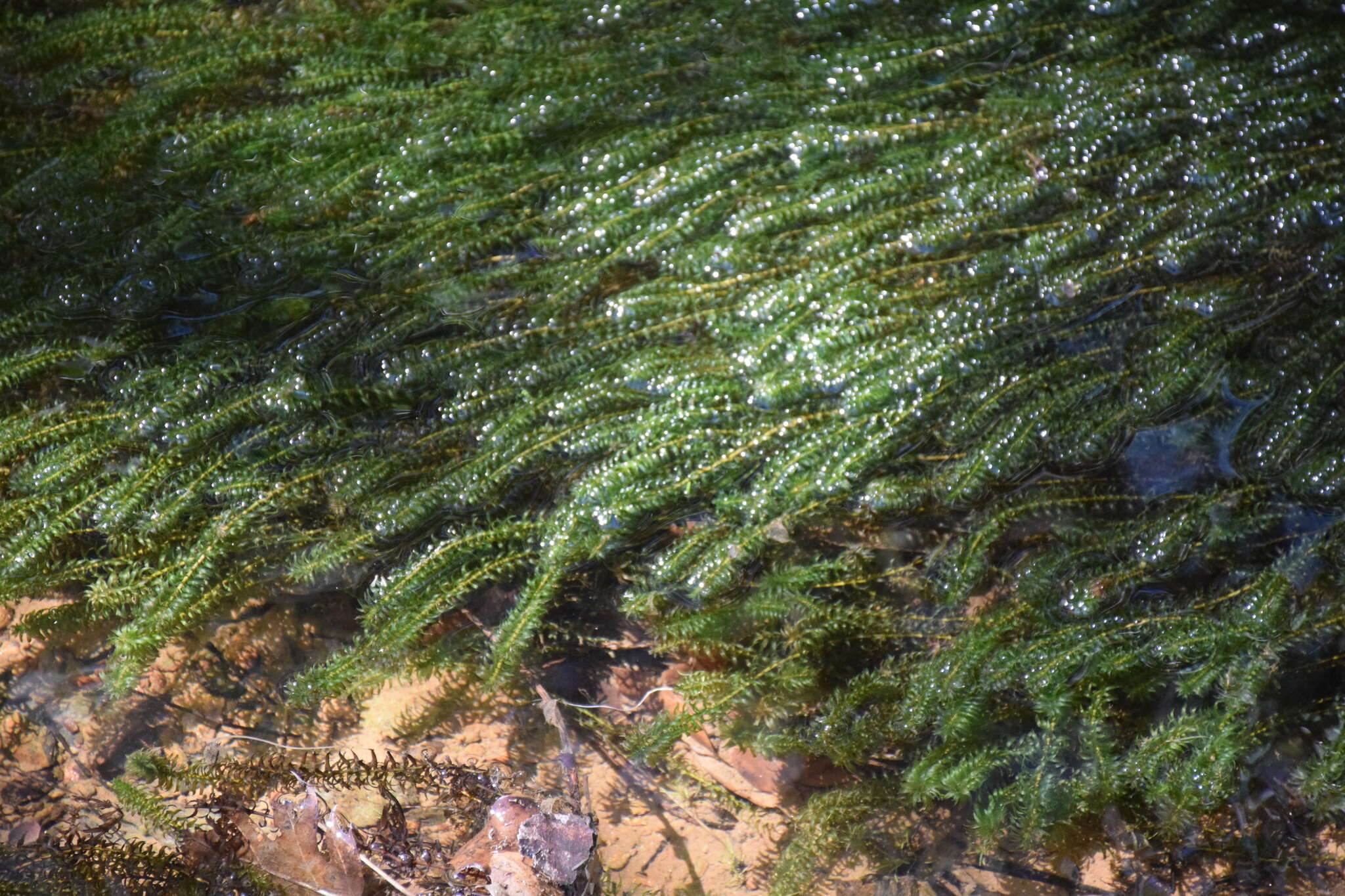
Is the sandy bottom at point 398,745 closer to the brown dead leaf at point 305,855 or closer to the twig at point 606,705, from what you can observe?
the twig at point 606,705

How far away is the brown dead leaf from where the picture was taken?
2527 millimetres

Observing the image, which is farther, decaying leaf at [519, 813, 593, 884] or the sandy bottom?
the sandy bottom

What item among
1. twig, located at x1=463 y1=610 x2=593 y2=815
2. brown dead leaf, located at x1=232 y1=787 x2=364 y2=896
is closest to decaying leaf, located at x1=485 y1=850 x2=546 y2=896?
twig, located at x1=463 y1=610 x2=593 y2=815

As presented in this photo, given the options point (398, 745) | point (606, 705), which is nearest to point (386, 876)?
point (398, 745)

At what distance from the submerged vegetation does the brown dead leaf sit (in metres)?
0.42

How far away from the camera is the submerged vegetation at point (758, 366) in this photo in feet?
7.95

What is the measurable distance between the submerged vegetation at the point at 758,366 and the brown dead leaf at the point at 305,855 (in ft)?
1.36

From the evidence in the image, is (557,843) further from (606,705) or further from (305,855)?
(305,855)

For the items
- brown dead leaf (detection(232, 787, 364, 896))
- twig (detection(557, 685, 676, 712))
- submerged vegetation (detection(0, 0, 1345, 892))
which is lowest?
brown dead leaf (detection(232, 787, 364, 896))

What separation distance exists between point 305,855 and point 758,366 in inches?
77.7

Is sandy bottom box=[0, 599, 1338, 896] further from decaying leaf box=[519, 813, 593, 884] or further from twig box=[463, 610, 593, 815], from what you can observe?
decaying leaf box=[519, 813, 593, 884]

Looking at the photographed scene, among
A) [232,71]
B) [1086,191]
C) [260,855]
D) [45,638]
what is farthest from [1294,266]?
[45,638]

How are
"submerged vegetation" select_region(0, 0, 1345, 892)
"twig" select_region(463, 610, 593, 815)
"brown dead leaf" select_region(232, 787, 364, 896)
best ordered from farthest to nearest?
1. "twig" select_region(463, 610, 593, 815)
2. "brown dead leaf" select_region(232, 787, 364, 896)
3. "submerged vegetation" select_region(0, 0, 1345, 892)

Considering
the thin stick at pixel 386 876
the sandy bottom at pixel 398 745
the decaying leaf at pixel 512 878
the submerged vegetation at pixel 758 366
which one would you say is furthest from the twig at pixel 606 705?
the thin stick at pixel 386 876
